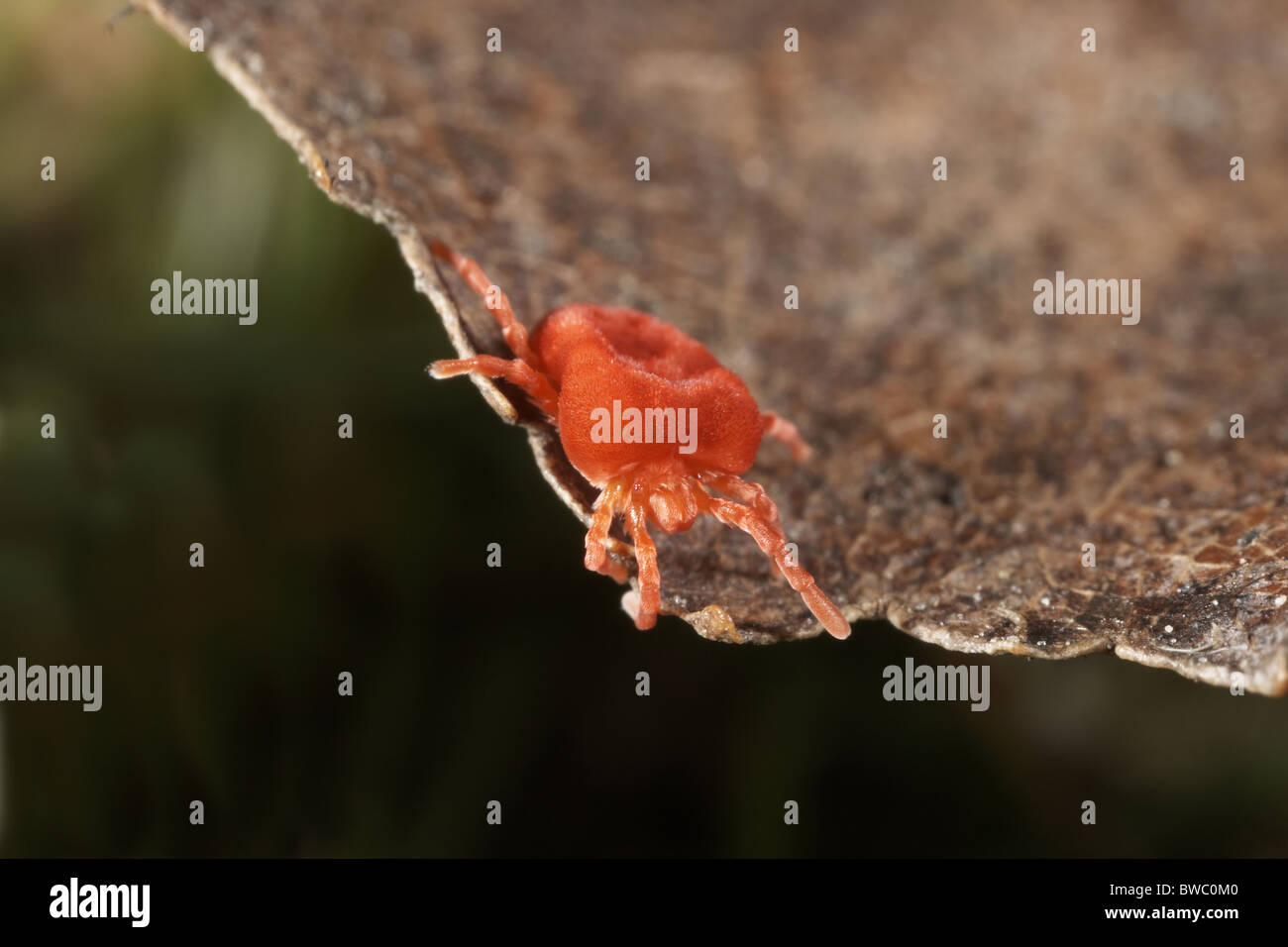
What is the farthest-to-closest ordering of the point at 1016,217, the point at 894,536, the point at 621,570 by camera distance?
the point at 1016,217, the point at 894,536, the point at 621,570

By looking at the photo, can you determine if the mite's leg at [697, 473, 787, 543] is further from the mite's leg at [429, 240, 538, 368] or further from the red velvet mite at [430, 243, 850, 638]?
the mite's leg at [429, 240, 538, 368]

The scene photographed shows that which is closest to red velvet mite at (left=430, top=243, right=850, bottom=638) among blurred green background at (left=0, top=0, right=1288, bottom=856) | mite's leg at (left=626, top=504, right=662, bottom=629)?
mite's leg at (left=626, top=504, right=662, bottom=629)

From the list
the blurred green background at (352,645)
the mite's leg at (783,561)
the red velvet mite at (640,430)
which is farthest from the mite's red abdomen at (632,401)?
the blurred green background at (352,645)

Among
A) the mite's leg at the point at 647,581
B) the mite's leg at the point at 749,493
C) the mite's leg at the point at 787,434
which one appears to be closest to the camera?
the mite's leg at the point at 647,581

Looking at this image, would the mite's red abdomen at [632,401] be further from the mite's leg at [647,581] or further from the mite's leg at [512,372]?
the mite's leg at [647,581]

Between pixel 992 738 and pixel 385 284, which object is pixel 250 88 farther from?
pixel 992 738

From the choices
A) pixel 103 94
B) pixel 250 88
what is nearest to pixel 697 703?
pixel 250 88
